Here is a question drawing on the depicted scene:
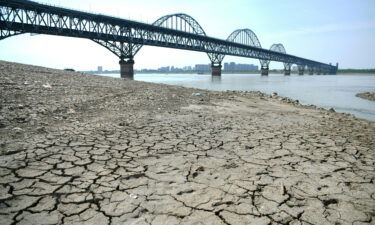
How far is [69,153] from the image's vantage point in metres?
3.48

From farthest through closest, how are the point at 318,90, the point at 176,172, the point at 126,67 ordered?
the point at 126,67
the point at 318,90
the point at 176,172

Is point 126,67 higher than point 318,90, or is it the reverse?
point 126,67

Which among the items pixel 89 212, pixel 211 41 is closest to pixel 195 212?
pixel 89 212

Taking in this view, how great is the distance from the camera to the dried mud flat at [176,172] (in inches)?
86.2

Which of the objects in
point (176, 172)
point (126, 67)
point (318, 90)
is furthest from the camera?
point (126, 67)

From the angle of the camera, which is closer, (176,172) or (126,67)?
(176,172)

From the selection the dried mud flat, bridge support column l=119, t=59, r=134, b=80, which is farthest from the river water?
bridge support column l=119, t=59, r=134, b=80

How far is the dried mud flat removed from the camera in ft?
7.18

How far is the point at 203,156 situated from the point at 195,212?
1.48 metres

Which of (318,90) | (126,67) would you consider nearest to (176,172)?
(318,90)

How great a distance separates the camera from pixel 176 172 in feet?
10.0

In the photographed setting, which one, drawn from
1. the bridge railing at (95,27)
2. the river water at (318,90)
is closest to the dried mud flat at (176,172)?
the river water at (318,90)

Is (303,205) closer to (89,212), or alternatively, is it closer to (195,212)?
(195,212)

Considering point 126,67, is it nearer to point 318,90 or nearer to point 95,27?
point 95,27
